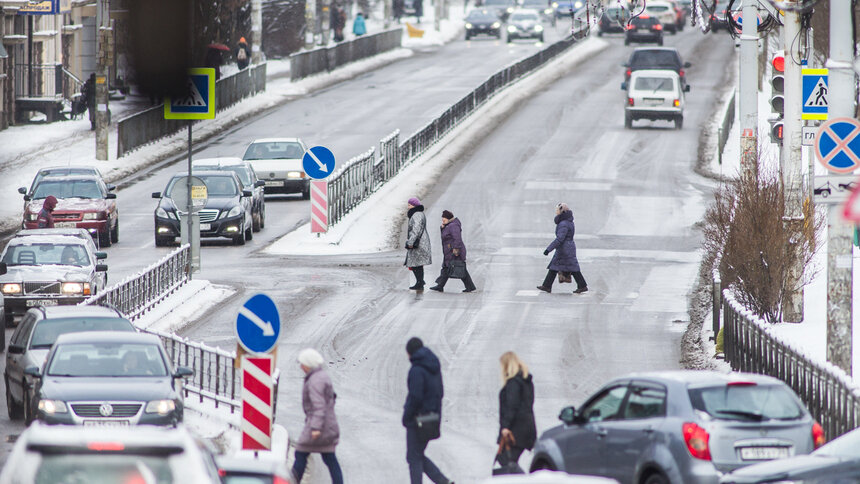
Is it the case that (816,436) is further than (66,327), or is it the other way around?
(66,327)

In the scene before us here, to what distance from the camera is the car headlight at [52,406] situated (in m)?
15.4

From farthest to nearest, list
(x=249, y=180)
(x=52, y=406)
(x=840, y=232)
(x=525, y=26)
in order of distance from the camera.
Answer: (x=525, y=26) < (x=249, y=180) < (x=840, y=232) < (x=52, y=406)

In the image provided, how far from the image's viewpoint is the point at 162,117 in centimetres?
5153

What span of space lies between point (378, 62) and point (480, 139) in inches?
1051

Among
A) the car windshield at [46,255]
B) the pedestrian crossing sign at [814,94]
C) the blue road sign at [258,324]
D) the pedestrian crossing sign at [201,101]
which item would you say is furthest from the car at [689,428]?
the car windshield at [46,255]

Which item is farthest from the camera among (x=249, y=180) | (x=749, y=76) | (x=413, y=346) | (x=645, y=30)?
(x=645, y=30)

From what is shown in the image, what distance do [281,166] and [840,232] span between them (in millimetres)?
26674

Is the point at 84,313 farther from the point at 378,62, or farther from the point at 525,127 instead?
the point at 378,62

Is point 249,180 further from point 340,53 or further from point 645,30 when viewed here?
point 645,30

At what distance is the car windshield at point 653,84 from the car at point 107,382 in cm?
3771

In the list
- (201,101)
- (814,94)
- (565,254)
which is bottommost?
(565,254)

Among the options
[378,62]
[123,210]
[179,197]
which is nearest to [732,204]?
[179,197]

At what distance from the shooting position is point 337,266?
30.6 m

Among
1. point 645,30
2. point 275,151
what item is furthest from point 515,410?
point 645,30
